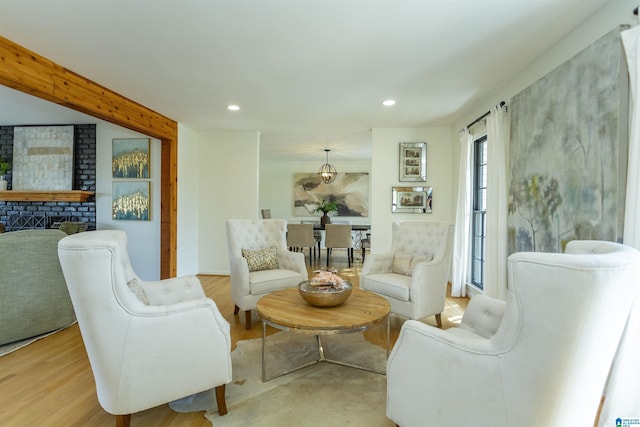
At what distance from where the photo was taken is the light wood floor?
Result: 5.57 ft

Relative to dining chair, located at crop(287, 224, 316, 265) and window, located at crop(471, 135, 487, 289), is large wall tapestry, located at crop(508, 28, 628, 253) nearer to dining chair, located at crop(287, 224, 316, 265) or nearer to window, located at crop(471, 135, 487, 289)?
window, located at crop(471, 135, 487, 289)

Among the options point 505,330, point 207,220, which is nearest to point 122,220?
point 207,220

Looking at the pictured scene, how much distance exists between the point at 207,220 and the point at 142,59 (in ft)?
9.90

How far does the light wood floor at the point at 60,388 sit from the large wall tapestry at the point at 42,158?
3.13m

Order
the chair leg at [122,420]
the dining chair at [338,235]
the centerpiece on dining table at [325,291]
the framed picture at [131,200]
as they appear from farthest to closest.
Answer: the dining chair at [338,235] < the framed picture at [131,200] < the centerpiece on dining table at [325,291] < the chair leg at [122,420]

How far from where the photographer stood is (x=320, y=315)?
2004mm

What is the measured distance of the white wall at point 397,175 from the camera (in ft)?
16.0

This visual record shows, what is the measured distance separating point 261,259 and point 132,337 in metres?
1.88

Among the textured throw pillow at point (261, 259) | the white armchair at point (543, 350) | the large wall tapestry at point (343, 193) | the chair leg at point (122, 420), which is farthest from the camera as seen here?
the large wall tapestry at point (343, 193)

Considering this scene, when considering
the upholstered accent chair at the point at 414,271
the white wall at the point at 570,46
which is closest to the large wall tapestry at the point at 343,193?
the upholstered accent chair at the point at 414,271

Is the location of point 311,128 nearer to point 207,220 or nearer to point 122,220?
point 207,220

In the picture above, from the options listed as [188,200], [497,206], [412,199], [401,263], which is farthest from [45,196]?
[497,206]

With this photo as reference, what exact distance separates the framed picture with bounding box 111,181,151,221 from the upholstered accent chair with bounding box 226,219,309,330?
86.2 inches

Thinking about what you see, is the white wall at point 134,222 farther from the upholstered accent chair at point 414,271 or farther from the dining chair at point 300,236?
the upholstered accent chair at point 414,271
